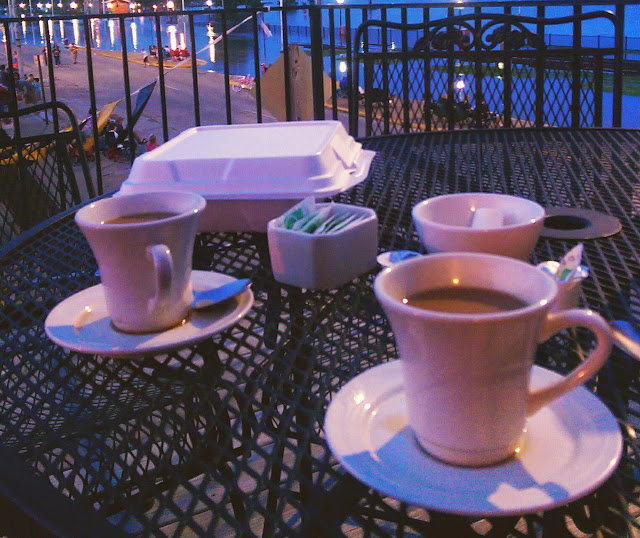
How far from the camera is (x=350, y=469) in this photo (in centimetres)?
41

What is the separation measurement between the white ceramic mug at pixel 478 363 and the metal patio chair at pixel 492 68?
1.88 meters

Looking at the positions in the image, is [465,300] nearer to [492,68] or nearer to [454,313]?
[454,313]

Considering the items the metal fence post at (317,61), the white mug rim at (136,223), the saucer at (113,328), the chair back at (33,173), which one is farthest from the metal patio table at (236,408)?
the metal fence post at (317,61)

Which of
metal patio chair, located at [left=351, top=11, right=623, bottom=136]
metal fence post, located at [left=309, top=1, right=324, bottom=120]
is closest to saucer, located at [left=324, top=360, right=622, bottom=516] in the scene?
metal patio chair, located at [left=351, top=11, right=623, bottom=136]

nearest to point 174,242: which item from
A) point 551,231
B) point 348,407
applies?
point 348,407

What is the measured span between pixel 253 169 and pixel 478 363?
0.65m

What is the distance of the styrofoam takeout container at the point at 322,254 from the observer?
744mm

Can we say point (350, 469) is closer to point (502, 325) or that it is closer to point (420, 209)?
point (502, 325)

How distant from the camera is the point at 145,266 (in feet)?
2.13

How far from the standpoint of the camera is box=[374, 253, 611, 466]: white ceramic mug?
0.40 meters

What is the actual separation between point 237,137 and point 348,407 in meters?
0.80

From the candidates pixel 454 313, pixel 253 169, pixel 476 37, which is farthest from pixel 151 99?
pixel 454 313

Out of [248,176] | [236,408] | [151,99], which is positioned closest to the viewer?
[236,408]

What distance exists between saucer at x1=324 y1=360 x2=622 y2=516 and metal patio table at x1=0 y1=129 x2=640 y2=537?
0.07ft
